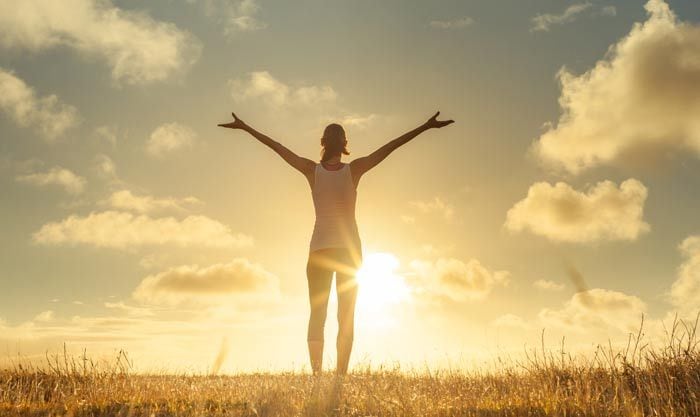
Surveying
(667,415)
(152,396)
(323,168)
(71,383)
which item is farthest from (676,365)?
(71,383)

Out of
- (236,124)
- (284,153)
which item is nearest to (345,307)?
(284,153)

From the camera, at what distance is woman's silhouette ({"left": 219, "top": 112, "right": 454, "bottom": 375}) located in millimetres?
9977

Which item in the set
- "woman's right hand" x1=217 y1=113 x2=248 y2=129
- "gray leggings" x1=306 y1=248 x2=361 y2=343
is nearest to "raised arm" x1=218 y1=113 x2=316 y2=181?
"woman's right hand" x1=217 y1=113 x2=248 y2=129

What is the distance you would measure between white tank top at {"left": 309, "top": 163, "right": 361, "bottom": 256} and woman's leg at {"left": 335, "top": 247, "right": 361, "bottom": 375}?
25cm

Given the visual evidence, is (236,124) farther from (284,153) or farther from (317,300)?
(317,300)

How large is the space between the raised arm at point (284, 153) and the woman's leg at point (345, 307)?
1567 mm

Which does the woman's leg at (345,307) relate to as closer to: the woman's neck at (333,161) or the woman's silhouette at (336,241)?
the woman's silhouette at (336,241)

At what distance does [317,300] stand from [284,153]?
257cm

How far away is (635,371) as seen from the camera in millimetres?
9422

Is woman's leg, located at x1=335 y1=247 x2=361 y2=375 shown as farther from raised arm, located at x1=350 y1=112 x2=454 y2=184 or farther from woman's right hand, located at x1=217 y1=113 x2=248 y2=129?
woman's right hand, located at x1=217 y1=113 x2=248 y2=129

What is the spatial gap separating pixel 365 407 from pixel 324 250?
3.46m

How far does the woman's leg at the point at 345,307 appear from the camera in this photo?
32.6ft

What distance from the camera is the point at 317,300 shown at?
10102mm

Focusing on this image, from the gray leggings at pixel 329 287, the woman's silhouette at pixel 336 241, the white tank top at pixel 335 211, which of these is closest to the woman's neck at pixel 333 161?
the woman's silhouette at pixel 336 241
